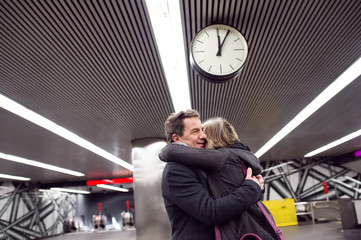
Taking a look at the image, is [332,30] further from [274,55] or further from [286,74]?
[286,74]

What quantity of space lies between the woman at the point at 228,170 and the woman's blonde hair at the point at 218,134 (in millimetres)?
38

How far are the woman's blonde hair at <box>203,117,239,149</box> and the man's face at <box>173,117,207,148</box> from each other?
0.12ft

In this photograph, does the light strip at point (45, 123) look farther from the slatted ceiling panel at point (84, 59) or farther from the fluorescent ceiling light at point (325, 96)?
the fluorescent ceiling light at point (325, 96)

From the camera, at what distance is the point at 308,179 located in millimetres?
15398

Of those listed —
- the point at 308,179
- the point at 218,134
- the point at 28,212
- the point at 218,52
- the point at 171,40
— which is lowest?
the point at 28,212

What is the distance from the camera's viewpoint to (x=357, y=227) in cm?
880

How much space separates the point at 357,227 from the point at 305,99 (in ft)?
17.5

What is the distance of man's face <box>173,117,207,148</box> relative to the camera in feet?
4.75

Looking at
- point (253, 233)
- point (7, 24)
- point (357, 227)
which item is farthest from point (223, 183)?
point (357, 227)

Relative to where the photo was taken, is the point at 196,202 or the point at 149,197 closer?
the point at 196,202

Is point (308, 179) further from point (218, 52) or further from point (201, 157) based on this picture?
point (201, 157)

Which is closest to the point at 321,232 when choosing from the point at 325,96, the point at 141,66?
the point at 325,96

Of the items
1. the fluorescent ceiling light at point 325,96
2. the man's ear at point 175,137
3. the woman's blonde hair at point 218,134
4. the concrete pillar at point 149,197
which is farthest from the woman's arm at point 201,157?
the concrete pillar at point 149,197

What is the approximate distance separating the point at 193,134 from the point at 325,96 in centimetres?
559
